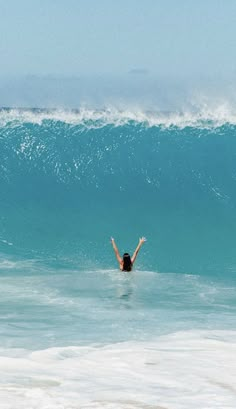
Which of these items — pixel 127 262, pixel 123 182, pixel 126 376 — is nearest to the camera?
pixel 126 376

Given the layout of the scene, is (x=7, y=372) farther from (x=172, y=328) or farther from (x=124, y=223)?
(x=124, y=223)

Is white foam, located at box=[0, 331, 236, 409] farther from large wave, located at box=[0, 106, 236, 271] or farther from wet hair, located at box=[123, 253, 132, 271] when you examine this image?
large wave, located at box=[0, 106, 236, 271]

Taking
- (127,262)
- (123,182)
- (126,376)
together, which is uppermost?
(123,182)

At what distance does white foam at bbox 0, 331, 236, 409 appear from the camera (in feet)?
19.7

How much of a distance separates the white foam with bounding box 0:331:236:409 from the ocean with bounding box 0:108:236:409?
0.07 feet

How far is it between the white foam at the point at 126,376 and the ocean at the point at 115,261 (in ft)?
0.07

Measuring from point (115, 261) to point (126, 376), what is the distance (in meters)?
8.13

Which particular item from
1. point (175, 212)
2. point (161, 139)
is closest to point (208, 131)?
point (161, 139)

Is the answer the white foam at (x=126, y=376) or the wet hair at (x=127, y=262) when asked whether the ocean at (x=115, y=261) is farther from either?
the wet hair at (x=127, y=262)

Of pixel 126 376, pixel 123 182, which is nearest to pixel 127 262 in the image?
pixel 126 376

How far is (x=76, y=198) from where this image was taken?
821 inches

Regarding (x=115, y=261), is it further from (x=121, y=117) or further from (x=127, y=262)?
(x=121, y=117)

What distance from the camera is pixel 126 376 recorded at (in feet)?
22.6

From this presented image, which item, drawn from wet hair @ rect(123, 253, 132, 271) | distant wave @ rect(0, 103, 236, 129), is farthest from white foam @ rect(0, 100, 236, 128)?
wet hair @ rect(123, 253, 132, 271)
